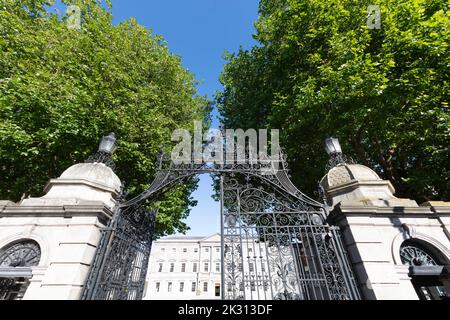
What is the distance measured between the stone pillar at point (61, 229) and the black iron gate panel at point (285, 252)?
3044mm

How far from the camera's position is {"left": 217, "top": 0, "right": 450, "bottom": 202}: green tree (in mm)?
6707

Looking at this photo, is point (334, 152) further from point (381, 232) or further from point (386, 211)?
point (381, 232)

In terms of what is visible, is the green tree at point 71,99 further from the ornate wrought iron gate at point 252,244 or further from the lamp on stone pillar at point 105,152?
the ornate wrought iron gate at point 252,244

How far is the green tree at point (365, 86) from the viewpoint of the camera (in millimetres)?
6707

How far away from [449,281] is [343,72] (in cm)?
612

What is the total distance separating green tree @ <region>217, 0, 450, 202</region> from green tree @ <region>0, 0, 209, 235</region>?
227 inches

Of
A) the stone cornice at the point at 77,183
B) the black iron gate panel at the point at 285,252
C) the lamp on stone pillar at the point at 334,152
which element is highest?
the lamp on stone pillar at the point at 334,152

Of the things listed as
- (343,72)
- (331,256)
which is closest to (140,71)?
(343,72)

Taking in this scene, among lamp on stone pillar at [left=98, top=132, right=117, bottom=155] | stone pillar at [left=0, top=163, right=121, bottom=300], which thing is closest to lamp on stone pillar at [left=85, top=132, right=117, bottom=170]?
lamp on stone pillar at [left=98, top=132, right=117, bottom=155]

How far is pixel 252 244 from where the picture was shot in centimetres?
501

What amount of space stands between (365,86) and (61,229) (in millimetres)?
9359

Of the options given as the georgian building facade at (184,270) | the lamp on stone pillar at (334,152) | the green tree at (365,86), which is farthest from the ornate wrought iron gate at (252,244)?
the georgian building facade at (184,270)

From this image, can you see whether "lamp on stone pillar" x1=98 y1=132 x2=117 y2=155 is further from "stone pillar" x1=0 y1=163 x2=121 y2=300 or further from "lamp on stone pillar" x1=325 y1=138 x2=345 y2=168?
"lamp on stone pillar" x1=325 y1=138 x2=345 y2=168

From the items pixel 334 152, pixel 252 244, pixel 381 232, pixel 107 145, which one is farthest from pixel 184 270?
pixel 381 232
